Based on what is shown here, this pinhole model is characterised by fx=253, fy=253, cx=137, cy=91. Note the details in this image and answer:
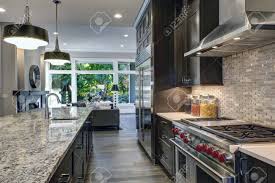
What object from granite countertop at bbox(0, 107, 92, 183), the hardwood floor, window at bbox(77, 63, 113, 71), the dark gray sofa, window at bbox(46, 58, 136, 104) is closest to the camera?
granite countertop at bbox(0, 107, 92, 183)

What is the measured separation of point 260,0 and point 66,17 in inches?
167

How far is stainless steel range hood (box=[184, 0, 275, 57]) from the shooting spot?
1765 mm

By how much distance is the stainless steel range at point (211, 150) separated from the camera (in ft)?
5.86

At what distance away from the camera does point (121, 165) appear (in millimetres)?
4195

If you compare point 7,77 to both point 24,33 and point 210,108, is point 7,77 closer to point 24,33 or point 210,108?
point 24,33

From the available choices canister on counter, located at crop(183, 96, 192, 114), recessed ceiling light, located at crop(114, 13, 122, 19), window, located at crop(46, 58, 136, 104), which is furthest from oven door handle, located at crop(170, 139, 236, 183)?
window, located at crop(46, 58, 136, 104)

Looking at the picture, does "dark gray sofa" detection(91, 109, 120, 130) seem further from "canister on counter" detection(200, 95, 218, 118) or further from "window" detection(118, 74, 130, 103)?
"window" detection(118, 74, 130, 103)

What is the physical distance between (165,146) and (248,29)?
2.32 m

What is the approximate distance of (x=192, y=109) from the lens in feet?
12.2

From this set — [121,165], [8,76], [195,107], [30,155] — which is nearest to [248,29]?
[30,155]

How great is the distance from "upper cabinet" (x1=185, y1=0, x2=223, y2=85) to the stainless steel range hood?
0.32 m

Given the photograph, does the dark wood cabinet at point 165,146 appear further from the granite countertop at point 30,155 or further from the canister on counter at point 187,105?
the granite countertop at point 30,155


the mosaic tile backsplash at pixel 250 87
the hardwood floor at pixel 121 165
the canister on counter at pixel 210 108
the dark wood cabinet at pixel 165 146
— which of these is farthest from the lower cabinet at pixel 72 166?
the mosaic tile backsplash at pixel 250 87

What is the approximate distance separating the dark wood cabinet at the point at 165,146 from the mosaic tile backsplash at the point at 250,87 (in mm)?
764
